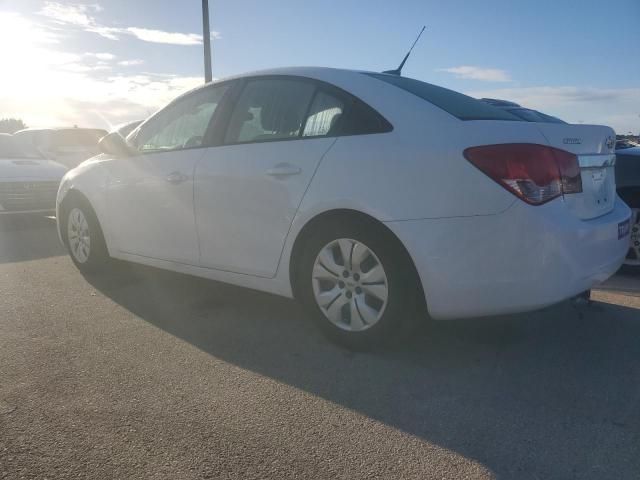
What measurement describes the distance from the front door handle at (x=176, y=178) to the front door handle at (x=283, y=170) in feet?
2.63

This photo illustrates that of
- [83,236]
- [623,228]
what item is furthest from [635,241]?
[83,236]

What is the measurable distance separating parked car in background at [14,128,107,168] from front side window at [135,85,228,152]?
24.3 feet

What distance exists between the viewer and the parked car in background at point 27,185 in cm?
863

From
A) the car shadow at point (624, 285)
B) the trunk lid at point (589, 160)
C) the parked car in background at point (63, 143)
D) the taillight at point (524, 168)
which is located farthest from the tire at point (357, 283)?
the parked car in background at point (63, 143)

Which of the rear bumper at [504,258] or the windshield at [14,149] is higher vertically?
the windshield at [14,149]

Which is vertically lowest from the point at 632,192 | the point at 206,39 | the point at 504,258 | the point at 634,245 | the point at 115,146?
the point at 634,245

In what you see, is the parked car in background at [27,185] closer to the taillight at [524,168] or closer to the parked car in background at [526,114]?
the parked car in background at [526,114]

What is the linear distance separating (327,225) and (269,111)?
94 cm

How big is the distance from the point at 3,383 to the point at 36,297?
5.70ft

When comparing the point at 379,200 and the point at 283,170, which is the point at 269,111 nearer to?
the point at 283,170

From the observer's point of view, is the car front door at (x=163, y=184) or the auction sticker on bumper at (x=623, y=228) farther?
the car front door at (x=163, y=184)

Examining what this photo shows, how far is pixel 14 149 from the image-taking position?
1006 cm

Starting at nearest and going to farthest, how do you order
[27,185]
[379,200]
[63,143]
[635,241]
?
[379,200] < [635,241] < [27,185] < [63,143]

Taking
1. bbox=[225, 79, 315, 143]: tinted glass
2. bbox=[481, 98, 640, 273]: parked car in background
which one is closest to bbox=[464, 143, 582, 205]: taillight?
bbox=[225, 79, 315, 143]: tinted glass
